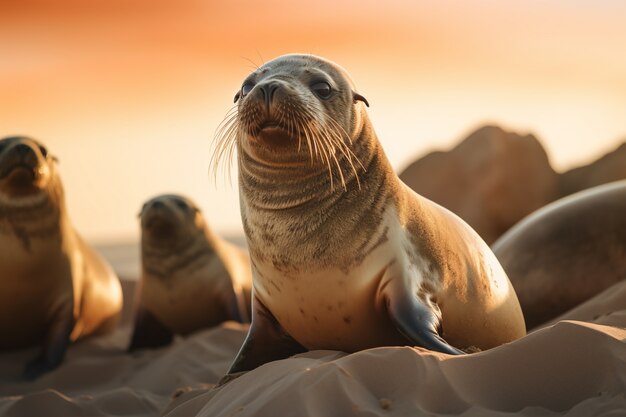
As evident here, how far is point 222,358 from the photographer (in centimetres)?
654

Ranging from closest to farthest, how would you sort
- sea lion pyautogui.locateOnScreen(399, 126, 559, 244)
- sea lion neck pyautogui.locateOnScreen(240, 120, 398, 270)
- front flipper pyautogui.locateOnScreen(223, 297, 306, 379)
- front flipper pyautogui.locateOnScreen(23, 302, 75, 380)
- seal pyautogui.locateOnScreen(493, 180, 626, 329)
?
sea lion neck pyautogui.locateOnScreen(240, 120, 398, 270) → front flipper pyautogui.locateOnScreen(223, 297, 306, 379) → seal pyautogui.locateOnScreen(493, 180, 626, 329) → front flipper pyautogui.locateOnScreen(23, 302, 75, 380) → sea lion pyautogui.locateOnScreen(399, 126, 559, 244)

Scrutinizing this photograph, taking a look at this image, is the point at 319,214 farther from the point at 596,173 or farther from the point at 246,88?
the point at 596,173

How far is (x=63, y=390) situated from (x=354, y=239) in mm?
3028

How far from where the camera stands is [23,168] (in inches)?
278

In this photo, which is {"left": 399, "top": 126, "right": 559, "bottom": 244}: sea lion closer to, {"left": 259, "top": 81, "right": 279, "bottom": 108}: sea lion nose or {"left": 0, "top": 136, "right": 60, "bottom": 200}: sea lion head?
{"left": 0, "top": 136, "right": 60, "bottom": 200}: sea lion head

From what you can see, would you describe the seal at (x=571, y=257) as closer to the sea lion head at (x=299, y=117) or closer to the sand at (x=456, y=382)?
the sea lion head at (x=299, y=117)

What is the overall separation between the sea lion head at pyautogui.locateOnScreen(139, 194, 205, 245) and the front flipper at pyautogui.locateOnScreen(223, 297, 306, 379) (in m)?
3.72

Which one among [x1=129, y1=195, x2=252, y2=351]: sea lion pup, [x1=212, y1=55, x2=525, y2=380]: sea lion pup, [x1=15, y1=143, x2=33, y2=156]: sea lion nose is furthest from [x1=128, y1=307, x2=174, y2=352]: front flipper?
[x1=212, y1=55, x2=525, y2=380]: sea lion pup

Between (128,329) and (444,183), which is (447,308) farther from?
(444,183)

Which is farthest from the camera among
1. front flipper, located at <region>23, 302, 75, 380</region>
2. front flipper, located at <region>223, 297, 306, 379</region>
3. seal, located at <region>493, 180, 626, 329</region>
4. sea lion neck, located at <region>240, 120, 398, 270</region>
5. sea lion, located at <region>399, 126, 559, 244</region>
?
sea lion, located at <region>399, 126, 559, 244</region>

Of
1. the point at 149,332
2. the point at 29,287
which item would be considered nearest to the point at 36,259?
the point at 29,287

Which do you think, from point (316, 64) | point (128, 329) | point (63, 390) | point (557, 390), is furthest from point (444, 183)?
point (557, 390)

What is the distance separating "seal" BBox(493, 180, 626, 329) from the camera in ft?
20.9

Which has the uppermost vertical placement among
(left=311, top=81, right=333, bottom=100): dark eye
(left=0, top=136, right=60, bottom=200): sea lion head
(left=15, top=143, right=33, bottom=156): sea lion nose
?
(left=311, top=81, right=333, bottom=100): dark eye
